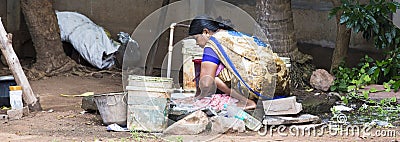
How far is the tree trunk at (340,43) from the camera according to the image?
7831mm

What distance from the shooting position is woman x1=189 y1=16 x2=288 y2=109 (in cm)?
577

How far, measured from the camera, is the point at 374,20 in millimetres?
7336

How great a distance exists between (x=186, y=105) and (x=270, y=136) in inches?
36.8

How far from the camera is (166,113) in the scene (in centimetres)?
553

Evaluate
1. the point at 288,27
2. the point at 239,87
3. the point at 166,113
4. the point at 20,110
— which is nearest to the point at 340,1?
the point at 288,27

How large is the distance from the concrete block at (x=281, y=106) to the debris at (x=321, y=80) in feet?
5.96

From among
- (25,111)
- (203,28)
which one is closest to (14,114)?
(25,111)

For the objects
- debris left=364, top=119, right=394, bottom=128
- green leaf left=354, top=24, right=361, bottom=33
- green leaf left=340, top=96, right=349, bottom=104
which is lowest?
debris left=364, top=119, right=394, bottom=128

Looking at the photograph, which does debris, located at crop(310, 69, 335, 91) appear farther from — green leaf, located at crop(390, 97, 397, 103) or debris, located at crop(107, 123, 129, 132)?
debris, located at crop(107, 123, 129, 132)

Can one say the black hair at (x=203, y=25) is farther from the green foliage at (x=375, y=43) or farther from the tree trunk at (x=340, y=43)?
the tree trunk at (x=340, y=43)

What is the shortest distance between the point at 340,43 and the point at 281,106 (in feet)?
7.96

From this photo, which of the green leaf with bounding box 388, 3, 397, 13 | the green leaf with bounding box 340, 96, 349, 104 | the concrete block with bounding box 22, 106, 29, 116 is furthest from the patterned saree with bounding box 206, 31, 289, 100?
the green leaf with bounding box 388, 3, 397, 13

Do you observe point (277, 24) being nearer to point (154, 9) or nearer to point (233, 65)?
point (233, 65)

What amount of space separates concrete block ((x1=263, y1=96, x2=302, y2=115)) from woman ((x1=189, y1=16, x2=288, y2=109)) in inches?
3.9
